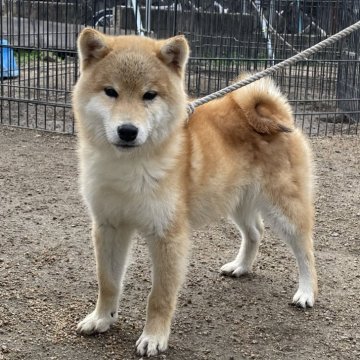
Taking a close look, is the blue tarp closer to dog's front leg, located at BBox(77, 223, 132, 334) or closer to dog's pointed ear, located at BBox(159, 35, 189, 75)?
dog's front leg, located at BBox(77, 223, 132, 334)

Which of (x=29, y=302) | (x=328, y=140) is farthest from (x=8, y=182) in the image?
(x=328, y=140)

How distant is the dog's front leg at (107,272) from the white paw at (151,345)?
0.26m

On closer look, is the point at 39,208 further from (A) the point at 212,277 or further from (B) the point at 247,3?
(B) the point at 247,3

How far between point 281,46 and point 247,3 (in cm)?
84

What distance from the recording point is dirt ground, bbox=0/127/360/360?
2994 mm

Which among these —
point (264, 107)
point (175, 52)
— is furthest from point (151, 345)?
point (264, 107)

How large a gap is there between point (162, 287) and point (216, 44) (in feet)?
21.2

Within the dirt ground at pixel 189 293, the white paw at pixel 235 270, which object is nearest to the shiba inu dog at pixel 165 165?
the dirt ground at pixel 189 293

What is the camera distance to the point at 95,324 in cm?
304

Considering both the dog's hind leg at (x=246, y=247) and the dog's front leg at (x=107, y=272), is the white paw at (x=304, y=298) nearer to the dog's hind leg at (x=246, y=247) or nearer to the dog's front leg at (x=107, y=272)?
the dog's hind leg at (x=246, y=247)

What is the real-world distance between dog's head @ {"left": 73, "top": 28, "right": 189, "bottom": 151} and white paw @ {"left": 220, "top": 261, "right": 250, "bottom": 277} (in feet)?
4.50

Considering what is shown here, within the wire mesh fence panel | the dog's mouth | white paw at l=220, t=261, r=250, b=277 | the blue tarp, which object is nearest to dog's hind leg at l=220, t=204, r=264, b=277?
white paw at l=220, t=261, r=250, b=277

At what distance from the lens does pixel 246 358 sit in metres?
2.94

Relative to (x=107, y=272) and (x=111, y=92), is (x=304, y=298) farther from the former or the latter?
(x=111, y=92)
